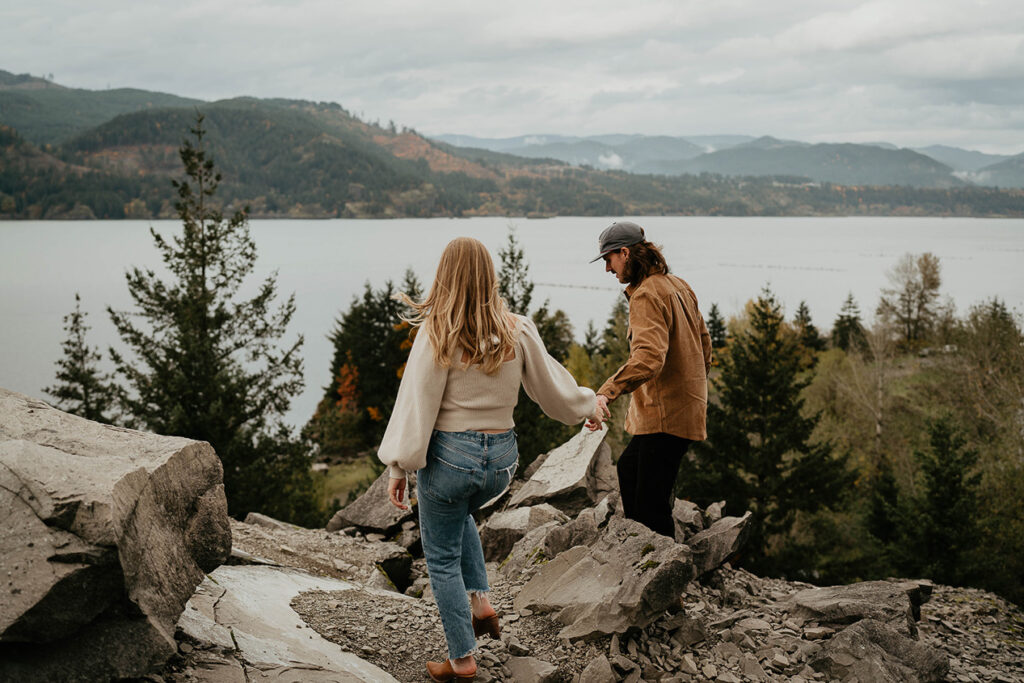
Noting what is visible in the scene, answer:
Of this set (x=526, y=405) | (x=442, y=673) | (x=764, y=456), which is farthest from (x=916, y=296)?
(x=442, y=673)

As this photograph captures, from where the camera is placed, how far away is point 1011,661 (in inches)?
237

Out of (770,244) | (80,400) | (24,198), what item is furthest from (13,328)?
(770,244)

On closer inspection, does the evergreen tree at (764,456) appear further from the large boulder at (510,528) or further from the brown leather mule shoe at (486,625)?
the brown leather mule shoe at (486,625)

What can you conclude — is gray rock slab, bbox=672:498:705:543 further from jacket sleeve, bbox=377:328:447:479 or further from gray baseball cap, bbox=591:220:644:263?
jacket sleeve, bbox=377:328:447:479

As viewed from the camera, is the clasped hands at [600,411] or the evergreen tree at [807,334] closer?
the clasped hands at [600,411]

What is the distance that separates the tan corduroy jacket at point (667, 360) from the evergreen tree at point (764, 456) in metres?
20.6

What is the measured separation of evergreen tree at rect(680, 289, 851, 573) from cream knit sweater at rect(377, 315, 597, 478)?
22158mm

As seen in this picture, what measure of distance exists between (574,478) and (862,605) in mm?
3273

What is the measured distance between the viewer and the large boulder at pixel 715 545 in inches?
259

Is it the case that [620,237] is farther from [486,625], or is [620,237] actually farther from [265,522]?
[265,522]

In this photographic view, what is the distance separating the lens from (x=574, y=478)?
8227 mm

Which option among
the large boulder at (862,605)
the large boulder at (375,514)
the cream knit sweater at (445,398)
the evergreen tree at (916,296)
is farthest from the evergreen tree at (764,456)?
the evergreen tree at (916,296)

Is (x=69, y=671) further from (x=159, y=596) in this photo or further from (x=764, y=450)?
(x=764, y=450)

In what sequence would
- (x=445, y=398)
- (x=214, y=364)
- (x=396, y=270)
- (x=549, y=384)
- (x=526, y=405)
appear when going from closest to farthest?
(x=445, y=398) < (x=549, y=384) < (x=214, y=364) < (x=526, y=405) < (x=396, y=270)
